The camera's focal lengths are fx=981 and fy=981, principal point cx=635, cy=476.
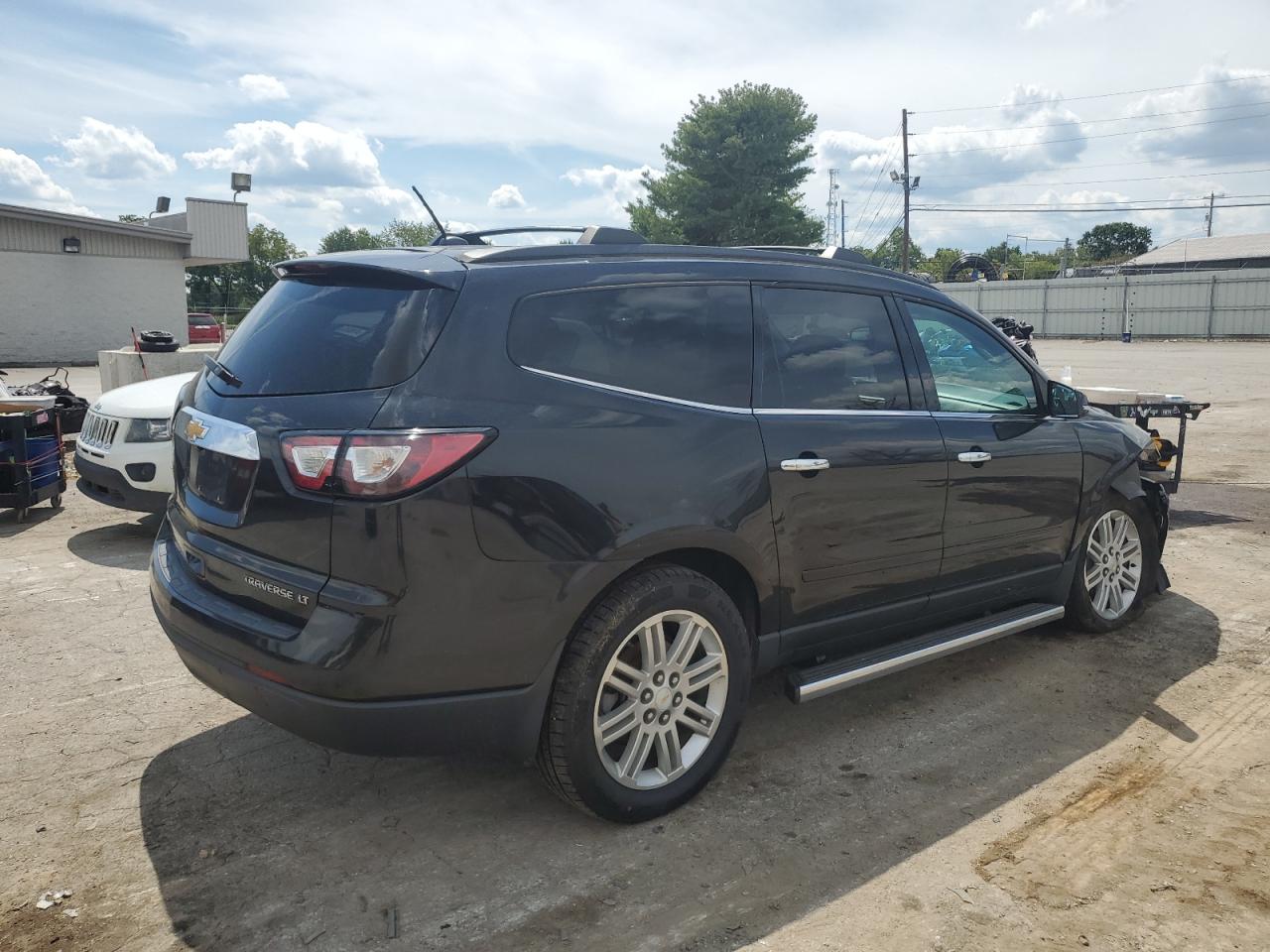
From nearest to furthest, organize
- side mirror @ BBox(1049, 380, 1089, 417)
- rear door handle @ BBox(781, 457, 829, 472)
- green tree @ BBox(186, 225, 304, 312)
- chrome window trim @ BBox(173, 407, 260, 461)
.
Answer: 1. chrome window trim @ BBox(173, 407, 260, 461)
2. rear door handle @ BBox(781, 457, 829, 472)
3. side mirror @ BBox(1049, 380, 1089, 417)
4. green tree @ BBox(186, 225, 304, 312)

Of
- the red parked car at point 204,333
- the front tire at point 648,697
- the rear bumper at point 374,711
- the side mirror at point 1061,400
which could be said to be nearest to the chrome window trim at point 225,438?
the rear bumper at point 374,711

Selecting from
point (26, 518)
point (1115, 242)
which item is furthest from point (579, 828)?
point (1115, 242)

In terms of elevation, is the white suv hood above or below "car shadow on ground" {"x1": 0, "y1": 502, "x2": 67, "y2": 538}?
above

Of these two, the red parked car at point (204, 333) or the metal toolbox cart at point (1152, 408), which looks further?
the red parked car at point (204, 333)

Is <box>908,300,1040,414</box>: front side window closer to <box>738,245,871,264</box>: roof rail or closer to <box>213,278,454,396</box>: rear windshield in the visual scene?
<box>738,245,871,264</box>: roof rail

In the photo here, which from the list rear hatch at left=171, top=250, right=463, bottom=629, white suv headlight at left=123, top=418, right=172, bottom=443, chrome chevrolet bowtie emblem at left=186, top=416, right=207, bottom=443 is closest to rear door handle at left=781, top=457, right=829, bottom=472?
rear hatch at left=171, top=250, right=463, bottom=629

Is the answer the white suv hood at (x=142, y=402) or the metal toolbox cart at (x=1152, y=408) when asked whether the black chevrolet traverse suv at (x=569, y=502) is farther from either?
the metal toolbox cart at (x=1152, y=408)

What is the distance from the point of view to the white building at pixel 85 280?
86.2 feet

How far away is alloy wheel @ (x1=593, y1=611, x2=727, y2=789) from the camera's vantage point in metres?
3.06

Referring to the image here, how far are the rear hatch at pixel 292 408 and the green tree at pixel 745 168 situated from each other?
41724 mm

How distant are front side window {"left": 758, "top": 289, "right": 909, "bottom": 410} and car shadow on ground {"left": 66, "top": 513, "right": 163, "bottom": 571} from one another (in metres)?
4.31

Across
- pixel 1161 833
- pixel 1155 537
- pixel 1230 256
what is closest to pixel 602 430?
pixel 1161 833

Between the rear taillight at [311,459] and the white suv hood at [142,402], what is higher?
the rear taillight at [311,459]

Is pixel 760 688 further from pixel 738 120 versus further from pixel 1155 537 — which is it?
pixel 738 120
